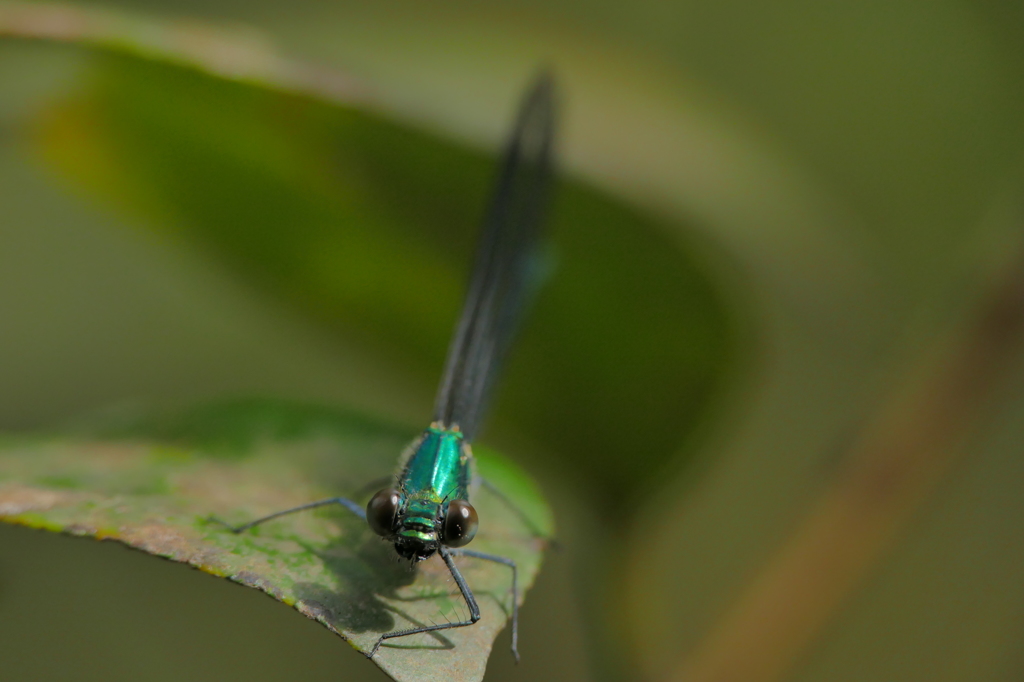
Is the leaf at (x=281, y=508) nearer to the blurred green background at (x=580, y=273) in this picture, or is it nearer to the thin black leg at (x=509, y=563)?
the thin black leg at (x=509, y=563)

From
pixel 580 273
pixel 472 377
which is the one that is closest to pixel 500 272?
pixel 580 273

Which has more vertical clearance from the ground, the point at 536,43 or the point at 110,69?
the point at 536,43

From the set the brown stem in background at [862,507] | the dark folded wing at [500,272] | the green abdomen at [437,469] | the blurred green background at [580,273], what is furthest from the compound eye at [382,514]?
the brown stem in background at [862,507]

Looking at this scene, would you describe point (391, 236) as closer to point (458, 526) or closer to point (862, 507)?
point (458, 526)

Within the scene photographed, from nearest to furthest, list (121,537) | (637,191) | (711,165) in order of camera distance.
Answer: (121,537) < (637,191) < (711,165)

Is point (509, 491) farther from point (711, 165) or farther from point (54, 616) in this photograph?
point (54, 616)

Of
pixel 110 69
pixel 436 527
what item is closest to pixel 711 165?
pixel 436 527
